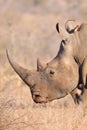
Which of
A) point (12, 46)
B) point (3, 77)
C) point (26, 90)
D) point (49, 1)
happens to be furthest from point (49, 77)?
point (49, 1)

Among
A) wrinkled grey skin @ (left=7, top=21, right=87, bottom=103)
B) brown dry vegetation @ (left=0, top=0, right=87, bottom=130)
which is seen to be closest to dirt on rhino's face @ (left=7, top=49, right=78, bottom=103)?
wrinkled grey skin @ (left=7, top=21, right=87, bottom=103)

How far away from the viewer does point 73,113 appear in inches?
453

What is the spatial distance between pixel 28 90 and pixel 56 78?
4.58 m

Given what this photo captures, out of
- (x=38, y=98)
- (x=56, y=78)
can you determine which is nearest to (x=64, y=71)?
(x=56, y=78)

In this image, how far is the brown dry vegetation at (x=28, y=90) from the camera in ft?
35.8

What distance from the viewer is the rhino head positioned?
1101 centimetres

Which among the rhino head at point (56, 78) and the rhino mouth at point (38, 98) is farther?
the rhino head at point (56, 78)

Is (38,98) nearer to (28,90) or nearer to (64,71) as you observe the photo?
(64,71)

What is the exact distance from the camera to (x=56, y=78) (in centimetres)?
1115

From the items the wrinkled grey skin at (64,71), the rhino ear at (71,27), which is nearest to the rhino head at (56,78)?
the wrinkled grey skin at (64,71)

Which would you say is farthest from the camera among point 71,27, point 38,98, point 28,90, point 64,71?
point 28,90

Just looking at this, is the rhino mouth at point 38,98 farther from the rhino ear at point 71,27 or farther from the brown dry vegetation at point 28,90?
the rhino ear at point 71,27

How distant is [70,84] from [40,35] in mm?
22317

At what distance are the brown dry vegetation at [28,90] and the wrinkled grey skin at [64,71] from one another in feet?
1.27
